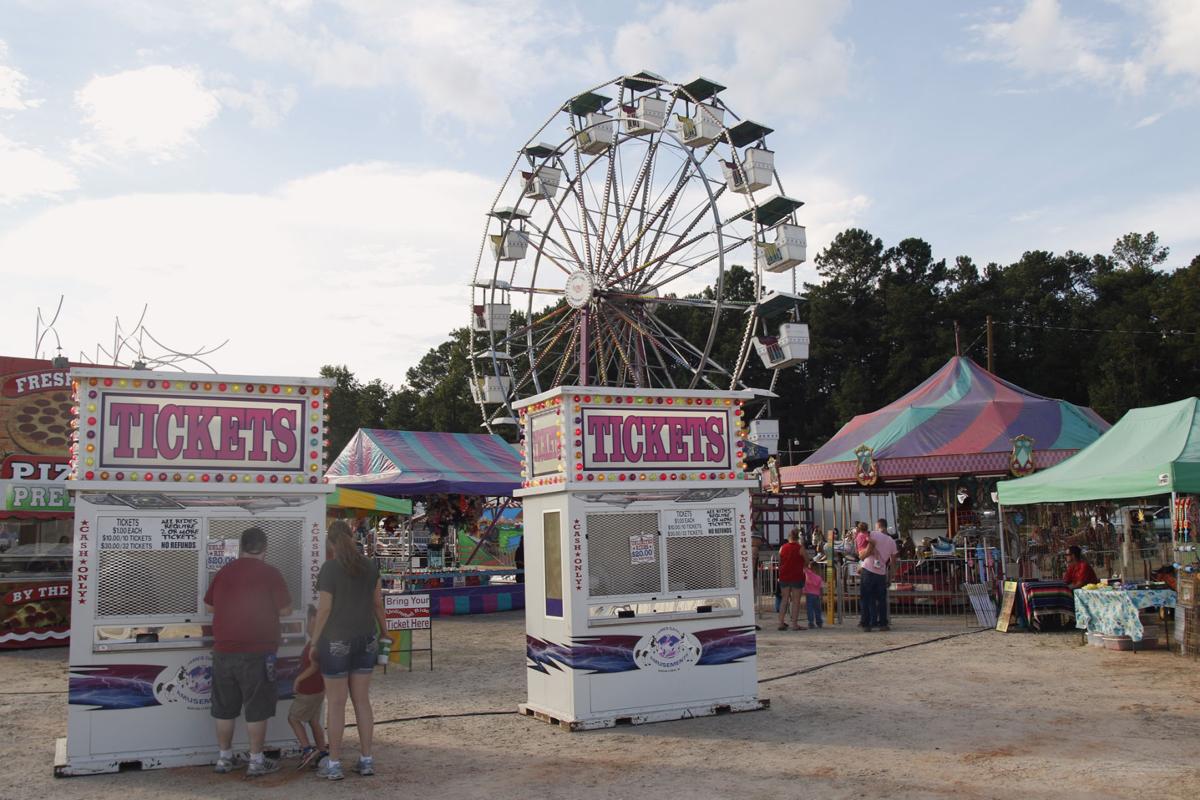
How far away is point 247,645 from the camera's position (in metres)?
6.83

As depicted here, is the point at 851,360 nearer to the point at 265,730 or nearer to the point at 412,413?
the point at 412,413

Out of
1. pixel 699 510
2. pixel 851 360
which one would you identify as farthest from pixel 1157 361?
pixel 699 510

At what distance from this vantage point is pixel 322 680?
22.5ft

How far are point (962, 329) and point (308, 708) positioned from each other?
45932 mm

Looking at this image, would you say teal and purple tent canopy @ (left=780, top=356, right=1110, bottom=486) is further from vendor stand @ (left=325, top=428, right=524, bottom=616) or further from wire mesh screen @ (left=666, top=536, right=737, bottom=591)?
wire mesh screen @ (left=666, top=536, right=737, bottom=591)

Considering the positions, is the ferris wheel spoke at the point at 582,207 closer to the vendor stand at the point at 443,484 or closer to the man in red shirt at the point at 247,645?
the vendor stand at the point at 443,484

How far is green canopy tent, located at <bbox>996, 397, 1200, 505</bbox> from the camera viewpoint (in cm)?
1188

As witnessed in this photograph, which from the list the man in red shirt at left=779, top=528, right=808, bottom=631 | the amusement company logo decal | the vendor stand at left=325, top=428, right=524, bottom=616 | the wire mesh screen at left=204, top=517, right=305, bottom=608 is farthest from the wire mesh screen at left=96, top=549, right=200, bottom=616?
the vendor stand at left=325, top=428, right=524, bottom=616

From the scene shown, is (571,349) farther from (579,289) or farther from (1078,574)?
(1078,574)

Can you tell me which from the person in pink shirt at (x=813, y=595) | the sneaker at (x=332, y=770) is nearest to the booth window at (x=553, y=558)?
the sneaker at (x=332, y=770)

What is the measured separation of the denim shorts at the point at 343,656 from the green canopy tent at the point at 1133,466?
9517 mm

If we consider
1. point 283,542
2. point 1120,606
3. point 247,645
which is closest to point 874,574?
point 1120,606

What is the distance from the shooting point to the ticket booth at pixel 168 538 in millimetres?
7117

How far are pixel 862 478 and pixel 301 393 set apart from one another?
1440 cm
